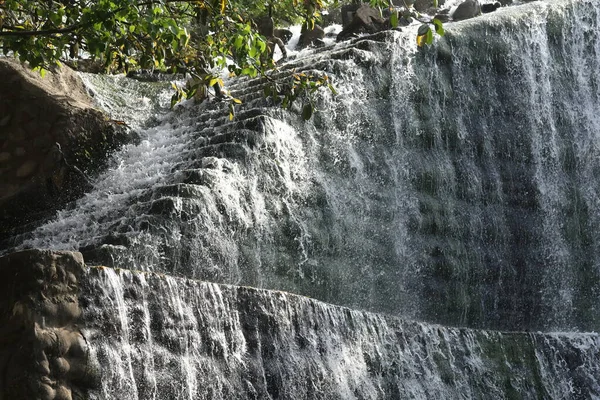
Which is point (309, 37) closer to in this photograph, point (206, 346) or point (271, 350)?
point (271, 350)

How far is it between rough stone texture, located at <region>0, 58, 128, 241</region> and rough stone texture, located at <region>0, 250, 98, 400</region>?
16.6ft

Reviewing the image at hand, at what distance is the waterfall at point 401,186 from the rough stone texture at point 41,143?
15.2 inches

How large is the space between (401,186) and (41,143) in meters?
4.47

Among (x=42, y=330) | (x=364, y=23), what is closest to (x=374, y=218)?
(x=364, y=23)

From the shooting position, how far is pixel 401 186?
12.5m

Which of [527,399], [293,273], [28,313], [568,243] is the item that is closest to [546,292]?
[568,243]

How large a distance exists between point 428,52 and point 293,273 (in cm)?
434

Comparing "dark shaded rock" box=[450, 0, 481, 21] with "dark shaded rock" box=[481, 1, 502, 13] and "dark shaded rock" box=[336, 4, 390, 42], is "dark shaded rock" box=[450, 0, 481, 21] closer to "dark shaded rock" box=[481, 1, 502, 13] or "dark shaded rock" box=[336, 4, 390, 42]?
"dark shaded rock" box=[481, 1, 502, 13]

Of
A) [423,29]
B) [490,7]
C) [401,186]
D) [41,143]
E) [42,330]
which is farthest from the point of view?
[490,7]

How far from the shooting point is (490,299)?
13.0 m

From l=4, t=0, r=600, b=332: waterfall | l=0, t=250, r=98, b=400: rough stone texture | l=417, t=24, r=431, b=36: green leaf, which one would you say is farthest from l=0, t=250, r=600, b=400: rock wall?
l=417, t=24, r=431, b=36: green leaf

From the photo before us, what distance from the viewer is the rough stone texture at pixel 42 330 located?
261 inches

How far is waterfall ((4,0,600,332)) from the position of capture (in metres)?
10.3

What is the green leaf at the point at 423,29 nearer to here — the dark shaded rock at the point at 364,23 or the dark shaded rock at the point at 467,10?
the dark shaded rock at the point at 364,23
